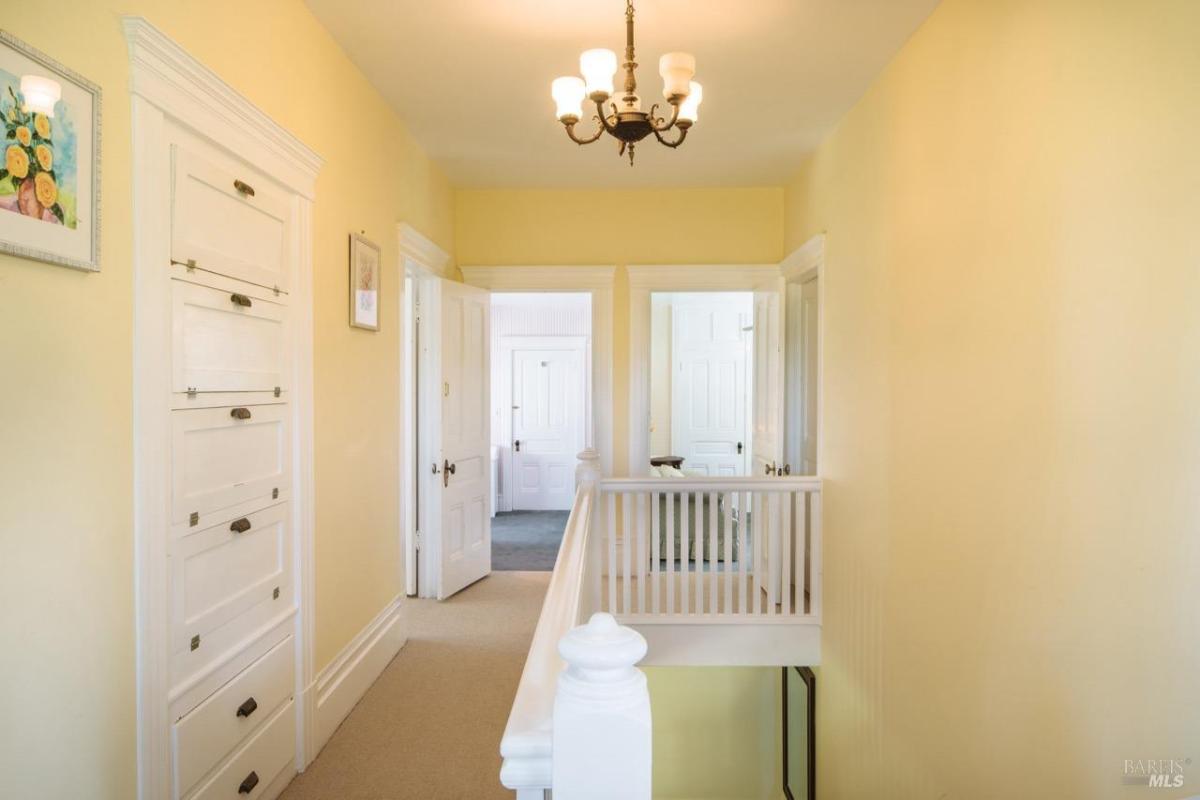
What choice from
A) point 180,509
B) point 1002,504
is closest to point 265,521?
point 180,509

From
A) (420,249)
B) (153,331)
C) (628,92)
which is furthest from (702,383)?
(153,331)

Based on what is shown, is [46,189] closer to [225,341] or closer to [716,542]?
[225,341]

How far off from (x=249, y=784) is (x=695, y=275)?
385cm

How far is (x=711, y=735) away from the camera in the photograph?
4664 millimetres

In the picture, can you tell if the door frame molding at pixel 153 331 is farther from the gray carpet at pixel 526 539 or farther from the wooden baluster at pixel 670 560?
the gray carpet at pixel 526 539

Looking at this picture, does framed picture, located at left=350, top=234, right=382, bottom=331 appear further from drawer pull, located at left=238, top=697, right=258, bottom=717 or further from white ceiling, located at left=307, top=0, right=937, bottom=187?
drawer pull, located at left=238, top=697, right=258, bottom=717

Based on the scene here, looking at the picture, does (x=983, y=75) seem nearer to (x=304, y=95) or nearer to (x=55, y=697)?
(x=304, y=95)

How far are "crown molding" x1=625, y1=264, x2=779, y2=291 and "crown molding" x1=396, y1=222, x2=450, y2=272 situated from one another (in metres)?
1.31

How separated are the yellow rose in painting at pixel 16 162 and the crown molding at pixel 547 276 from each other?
3.64 metres

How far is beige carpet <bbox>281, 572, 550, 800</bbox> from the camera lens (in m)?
2.35

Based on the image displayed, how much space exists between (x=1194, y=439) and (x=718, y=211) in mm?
3745

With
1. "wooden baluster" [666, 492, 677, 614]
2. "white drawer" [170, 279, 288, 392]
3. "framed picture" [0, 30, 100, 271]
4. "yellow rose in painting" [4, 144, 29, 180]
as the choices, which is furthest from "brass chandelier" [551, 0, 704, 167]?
"wooden baluster" [666, 492, 677, 614]

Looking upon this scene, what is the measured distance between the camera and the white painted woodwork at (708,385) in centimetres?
790

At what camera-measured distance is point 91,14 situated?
4.62ft
